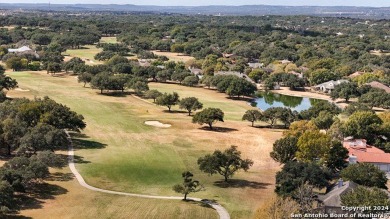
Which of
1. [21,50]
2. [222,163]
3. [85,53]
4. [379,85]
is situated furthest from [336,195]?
[85,53]

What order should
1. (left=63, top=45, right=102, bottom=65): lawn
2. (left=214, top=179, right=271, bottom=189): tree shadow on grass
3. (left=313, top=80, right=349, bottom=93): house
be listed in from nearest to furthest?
(left=214, top=179, right=271, bottom=189): tree shadow on grass < (left=313, top=80, right=349, bottom=93): house < (left=63, top=45, right=102, bottom=65): lawn

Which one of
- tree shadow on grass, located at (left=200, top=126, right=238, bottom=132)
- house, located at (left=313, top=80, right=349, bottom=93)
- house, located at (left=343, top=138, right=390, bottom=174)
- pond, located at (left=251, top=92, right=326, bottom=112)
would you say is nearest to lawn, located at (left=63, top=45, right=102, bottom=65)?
pond, located at (left=251, top=92, right=326, bottom=112)

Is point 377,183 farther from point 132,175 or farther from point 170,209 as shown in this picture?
point 132,175

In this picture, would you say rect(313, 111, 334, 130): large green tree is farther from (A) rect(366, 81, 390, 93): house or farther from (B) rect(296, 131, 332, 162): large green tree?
(A) rect(366, 81, 390, 93): house

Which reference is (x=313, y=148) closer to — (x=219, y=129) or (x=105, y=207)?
(x=105, y=207)

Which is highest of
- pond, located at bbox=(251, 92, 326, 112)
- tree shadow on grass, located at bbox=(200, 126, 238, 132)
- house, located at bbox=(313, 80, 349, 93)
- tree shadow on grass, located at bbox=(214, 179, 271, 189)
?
house, located at bbox=(313, 80, 349, 93)

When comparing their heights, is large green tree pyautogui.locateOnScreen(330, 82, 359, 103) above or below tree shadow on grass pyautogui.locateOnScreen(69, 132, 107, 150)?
above

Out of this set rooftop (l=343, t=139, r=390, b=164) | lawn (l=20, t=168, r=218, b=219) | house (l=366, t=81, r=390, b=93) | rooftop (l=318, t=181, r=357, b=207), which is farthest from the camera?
house (l=366, t=81, r=390, b=93)
